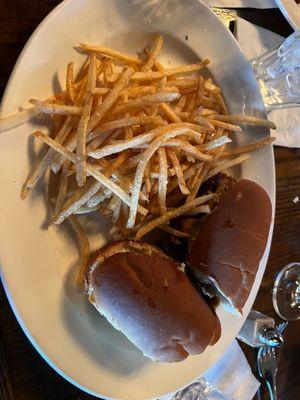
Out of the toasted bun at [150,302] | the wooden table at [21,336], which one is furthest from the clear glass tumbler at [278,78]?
the toasted bun at [150,302]

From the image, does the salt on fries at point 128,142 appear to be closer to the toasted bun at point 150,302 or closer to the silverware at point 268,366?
the toasted bun at point 150,302

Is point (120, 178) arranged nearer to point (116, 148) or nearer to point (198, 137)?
point (116, 148)

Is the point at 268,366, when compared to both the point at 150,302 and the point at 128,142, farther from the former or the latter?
the point at 128,142

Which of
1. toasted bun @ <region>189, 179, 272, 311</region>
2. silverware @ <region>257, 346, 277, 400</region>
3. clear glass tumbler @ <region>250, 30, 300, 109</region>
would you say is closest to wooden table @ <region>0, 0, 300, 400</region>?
clear glass tumbler @ <region>250, 30, 300, 109</region>

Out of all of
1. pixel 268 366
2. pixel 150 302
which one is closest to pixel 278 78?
pixel 150 302

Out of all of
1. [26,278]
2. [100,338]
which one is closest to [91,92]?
[26,278]
